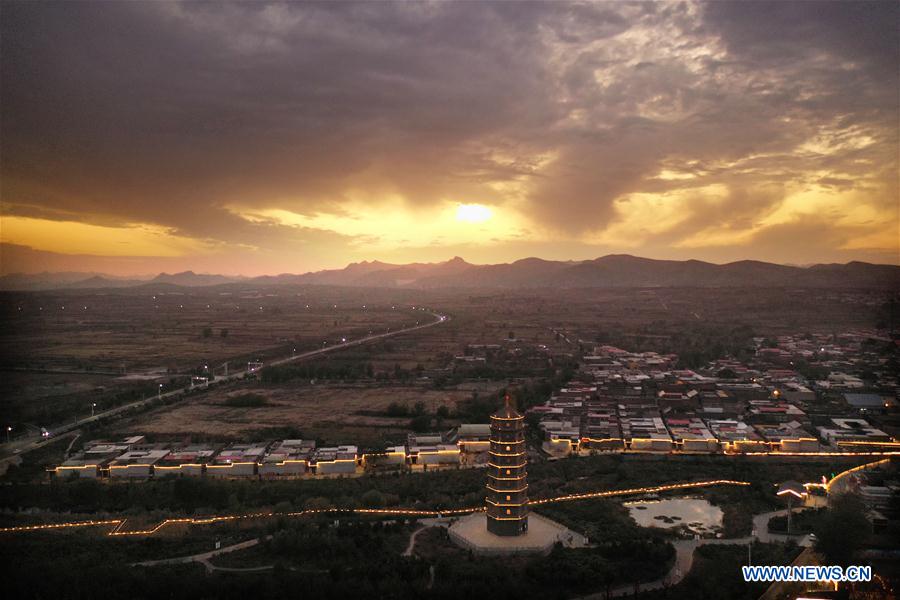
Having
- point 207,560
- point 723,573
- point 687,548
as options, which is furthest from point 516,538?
point 207,560

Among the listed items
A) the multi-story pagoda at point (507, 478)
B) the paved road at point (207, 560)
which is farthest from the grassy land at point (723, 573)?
the paved road at point (207, 560)

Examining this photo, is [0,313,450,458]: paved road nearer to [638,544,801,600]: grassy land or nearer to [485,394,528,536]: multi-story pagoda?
[485,394,528,536]: multi-story pagoda

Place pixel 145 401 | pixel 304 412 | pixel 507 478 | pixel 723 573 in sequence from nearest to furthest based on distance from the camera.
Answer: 1. pixel 723 573
2. pixel 507 478
3. pixel 304 412
4. pixel 145 401

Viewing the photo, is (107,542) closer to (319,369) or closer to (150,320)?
(319,369)

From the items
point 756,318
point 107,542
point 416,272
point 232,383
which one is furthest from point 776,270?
point 416,272

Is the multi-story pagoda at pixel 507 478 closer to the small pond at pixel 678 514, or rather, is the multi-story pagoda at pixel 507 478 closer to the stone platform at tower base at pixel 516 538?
the stone platform at tower base at pixel 516 538

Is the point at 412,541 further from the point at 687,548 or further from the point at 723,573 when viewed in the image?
the point at 723,573
